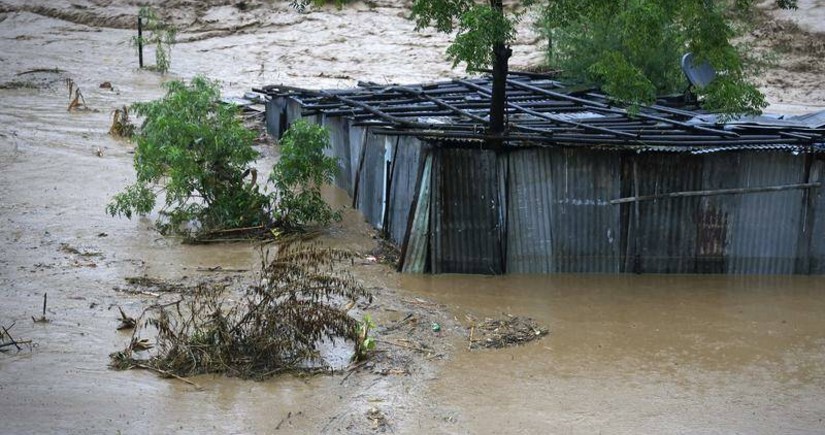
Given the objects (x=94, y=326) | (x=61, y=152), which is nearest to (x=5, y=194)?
(x=61, y=152)

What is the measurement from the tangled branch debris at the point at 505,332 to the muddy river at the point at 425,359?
138mm

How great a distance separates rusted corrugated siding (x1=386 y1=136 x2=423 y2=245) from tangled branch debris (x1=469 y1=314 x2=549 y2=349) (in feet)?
5.91

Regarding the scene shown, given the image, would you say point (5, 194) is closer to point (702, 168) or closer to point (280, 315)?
point (280, 315)

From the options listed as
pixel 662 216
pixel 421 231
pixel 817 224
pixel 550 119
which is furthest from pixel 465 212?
pixel 817 224

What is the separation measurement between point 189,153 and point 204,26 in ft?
47.8

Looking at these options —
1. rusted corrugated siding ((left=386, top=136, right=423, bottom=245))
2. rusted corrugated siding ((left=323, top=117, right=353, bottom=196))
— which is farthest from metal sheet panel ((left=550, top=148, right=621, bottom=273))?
rusted corrugated siding ((left=323, top=117, right=353, bottom=196))

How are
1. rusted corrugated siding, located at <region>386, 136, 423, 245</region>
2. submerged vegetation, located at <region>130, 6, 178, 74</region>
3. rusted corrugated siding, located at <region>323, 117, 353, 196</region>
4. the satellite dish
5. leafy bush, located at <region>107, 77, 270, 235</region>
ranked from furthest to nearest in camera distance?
1. submerged vegetation, located at <region>130, 6, 178, 74</region>
2. rusted corrugated siding, located at <region>323, 117, 353, 196</region>
3. the satellite dish
4. leafy bush, located at <region>107, 77, 270, 235</region>
5. rusted corrugated siding, located at <region>386, 136, 423, 245</region>

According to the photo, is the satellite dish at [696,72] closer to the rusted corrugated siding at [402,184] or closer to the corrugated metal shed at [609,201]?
the corrugated metal shed at [609,201]

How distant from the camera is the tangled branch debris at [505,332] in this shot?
8.27m

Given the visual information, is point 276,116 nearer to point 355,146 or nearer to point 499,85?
point 355,146

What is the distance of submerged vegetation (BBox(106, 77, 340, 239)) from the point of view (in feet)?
35.9

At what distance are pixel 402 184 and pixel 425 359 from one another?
121 inches

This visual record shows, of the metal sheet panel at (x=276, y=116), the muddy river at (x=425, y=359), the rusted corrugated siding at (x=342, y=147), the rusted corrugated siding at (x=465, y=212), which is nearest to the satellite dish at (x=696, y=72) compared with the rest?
the muddy river at (x=425, y=359)

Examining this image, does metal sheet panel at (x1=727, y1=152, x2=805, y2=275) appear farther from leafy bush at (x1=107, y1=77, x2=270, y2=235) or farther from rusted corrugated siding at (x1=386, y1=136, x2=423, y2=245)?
leafy bush at (x1=107, y1=77, x2=270, y2=235)
